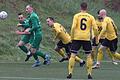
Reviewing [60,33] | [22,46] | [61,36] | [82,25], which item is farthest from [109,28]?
[82,25]

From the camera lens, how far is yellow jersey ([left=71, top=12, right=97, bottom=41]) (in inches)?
615

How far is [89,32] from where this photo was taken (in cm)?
1584

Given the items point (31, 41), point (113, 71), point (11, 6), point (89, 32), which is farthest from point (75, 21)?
point (11, 6)


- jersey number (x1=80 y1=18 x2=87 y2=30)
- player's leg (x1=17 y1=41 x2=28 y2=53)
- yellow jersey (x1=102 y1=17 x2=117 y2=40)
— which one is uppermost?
jersey number (x1=80 y1=18 x2=87 y2=30)

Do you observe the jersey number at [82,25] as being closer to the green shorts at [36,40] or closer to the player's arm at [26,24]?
the green shorts at [36,40]

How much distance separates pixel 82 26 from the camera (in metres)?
15.7

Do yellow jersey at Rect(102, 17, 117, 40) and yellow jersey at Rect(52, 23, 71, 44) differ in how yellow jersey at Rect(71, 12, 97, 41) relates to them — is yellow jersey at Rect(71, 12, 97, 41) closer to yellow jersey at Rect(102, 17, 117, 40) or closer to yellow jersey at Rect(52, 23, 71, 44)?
yellow jersey at Rect(102, 17, 117, 40)

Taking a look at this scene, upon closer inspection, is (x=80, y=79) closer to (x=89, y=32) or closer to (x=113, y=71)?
(x=89, y=32)

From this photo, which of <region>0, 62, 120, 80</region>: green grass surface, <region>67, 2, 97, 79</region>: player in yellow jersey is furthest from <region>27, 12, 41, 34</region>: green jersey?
<region>67, 2, 97, 79</region>: player in yellow jersey

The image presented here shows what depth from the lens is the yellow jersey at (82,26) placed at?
51.2ft

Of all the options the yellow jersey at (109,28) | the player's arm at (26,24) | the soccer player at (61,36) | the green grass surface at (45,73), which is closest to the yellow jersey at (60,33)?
the soccer player at (61,36)

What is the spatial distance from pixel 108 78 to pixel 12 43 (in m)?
10.7

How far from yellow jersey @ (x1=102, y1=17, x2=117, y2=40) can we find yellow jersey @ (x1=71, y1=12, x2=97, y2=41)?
322 cm

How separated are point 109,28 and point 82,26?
3.84 m
